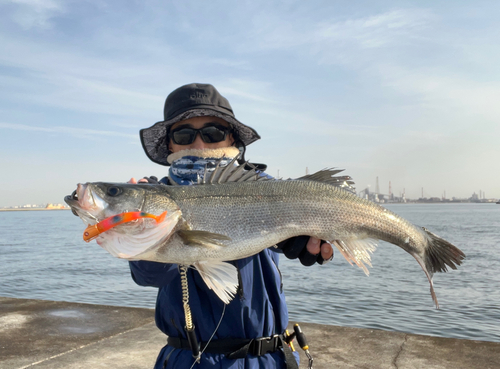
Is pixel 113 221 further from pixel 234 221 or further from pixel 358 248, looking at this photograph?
pixel 358 248

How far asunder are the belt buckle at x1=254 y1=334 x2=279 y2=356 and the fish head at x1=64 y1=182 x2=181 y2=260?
923 mm

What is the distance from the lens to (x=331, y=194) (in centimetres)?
285

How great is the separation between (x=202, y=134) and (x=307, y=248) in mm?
1235

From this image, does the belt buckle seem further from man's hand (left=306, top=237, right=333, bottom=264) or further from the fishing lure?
the fishing lure

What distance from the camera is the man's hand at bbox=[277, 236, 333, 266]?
2795 millimetres

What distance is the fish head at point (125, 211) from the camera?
94.7 inches

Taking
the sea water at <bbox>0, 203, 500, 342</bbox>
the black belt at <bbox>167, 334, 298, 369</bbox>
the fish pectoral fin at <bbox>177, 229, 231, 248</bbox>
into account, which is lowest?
the sea water at <bbox>0, 203, 500, 342</bbox>

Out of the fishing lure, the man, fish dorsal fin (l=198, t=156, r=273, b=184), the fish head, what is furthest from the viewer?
fish dorsal fin (l=198, t=156, r=273, b=184)

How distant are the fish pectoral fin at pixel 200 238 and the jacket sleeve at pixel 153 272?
0.82 ft

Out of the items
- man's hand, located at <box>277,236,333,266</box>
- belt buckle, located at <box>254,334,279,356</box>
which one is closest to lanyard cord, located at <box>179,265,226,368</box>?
belt buckle, located at <box>254,334,279,356</box>

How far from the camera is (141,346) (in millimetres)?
5832

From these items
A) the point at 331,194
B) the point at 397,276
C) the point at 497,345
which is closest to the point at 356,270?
the point at 397,276

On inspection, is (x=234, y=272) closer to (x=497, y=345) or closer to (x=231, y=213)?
(x=231, y=213)

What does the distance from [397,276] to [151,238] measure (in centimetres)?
1826
